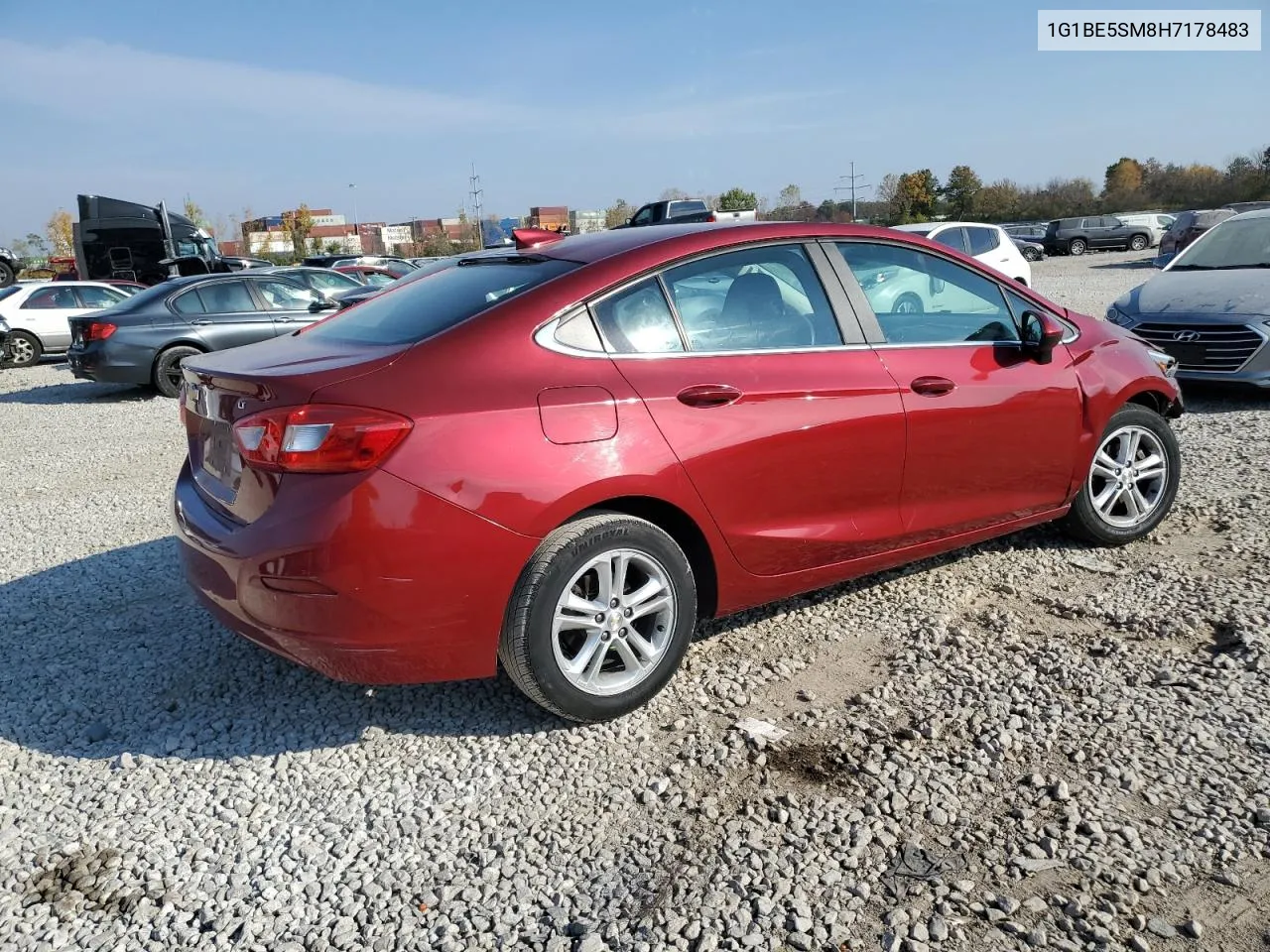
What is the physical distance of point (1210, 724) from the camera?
3.07 metres

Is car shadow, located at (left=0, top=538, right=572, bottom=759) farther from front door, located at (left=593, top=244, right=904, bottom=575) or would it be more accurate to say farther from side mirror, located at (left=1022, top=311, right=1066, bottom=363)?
side mirror, located at (left=1022, top=311, right=1066, bottom=363)

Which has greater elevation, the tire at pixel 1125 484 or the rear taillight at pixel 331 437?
the rear taillight at pixel 331 437

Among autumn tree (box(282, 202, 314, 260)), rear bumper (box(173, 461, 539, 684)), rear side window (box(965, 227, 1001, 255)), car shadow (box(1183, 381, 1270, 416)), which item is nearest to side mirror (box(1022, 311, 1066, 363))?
rear bumper (box(173, 461, 539, 684))

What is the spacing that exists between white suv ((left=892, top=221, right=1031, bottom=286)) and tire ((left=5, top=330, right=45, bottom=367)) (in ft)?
46.9

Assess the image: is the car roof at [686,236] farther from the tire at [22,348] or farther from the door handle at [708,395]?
the tire at [22,348]

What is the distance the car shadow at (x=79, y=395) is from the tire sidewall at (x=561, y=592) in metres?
10.5

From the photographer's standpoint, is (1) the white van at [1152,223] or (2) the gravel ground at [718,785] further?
(1) the white van at [1152,223]

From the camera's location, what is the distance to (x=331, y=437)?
2807mm

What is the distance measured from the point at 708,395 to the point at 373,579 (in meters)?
1.27

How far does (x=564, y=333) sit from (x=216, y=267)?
24.8 metres

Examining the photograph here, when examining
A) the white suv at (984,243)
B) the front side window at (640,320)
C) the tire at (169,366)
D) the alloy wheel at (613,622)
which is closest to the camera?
the alloy wheel at (613,622)

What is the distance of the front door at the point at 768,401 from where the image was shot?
328cm

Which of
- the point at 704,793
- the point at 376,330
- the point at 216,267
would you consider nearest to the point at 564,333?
the point at 376,330

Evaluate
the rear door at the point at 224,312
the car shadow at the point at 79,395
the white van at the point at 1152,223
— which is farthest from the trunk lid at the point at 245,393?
the white van at the point at 1152,223
